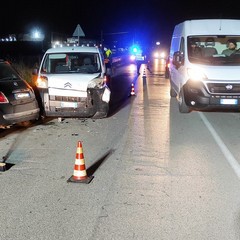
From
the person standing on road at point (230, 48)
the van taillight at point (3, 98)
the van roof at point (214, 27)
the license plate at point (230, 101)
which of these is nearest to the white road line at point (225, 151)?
the license plate at point (230, 101)

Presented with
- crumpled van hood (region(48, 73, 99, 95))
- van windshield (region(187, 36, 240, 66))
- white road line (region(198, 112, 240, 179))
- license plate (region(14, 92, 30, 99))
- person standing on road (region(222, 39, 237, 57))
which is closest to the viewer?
white road line (region(198, 112, 240, 179))

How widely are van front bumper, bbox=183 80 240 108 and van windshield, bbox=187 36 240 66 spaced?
2.17 ft

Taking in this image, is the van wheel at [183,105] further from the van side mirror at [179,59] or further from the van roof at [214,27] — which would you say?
the van roof at [214,27]

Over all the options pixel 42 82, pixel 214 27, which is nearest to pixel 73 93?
pixel 42 82

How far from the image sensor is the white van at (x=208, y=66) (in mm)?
9945

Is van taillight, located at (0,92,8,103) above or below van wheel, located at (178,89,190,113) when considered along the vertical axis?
above

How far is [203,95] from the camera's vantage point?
10.0m

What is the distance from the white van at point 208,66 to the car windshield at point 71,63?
7.93 ft

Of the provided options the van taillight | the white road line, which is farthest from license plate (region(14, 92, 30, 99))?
the white road line

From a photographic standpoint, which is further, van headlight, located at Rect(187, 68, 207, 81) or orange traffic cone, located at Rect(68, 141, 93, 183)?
van headlight, located at Rect(187, 68, 207, 81)

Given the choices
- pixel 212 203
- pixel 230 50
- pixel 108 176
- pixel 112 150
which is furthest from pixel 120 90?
pixel 212 203

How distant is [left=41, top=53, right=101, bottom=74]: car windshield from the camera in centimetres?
1019

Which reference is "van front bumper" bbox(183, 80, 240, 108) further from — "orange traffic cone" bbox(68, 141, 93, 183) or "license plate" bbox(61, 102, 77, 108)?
"orange traffic cone" bbox(68, 141, 93, 183)

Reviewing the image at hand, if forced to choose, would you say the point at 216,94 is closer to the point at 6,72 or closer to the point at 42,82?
the point at 42,82
